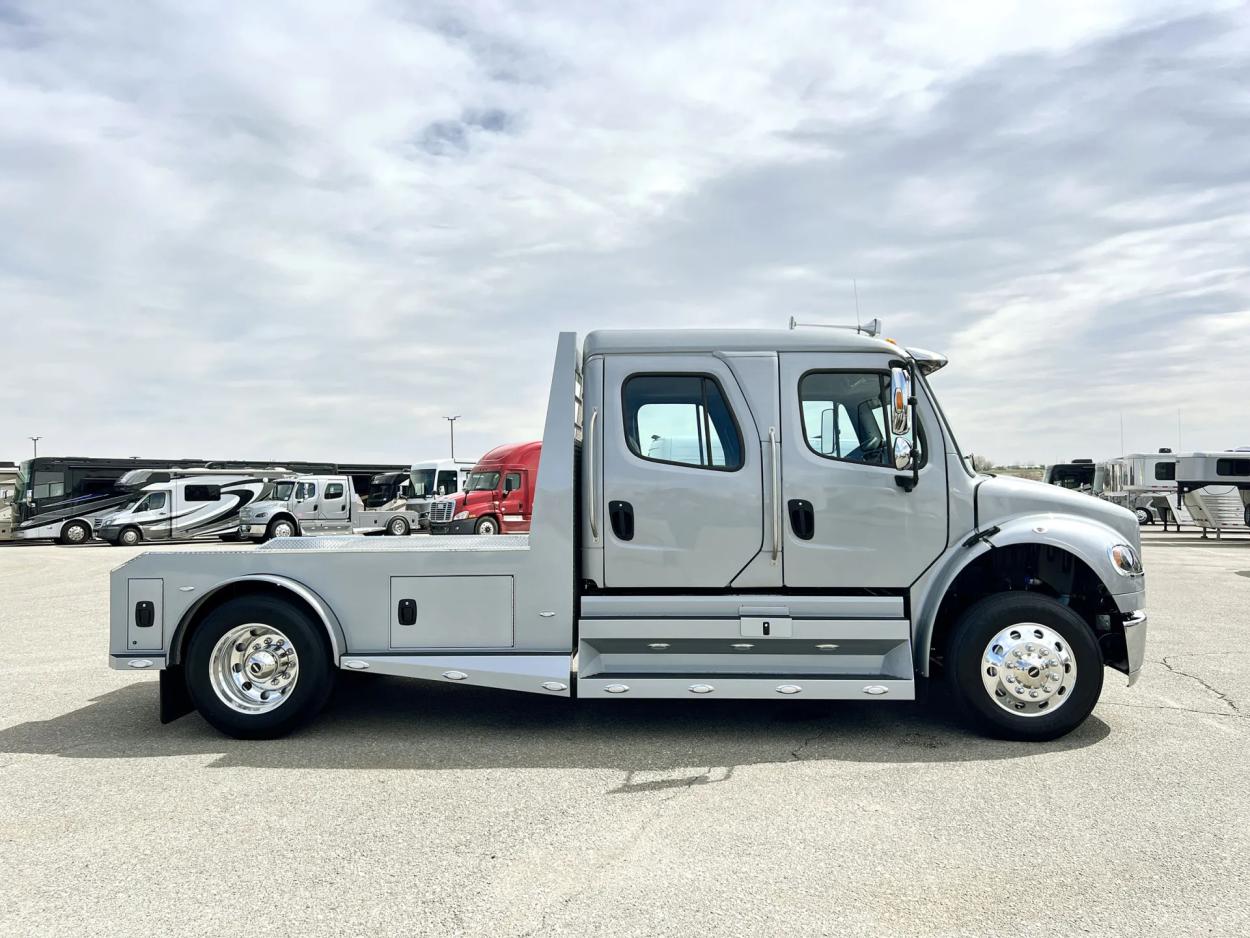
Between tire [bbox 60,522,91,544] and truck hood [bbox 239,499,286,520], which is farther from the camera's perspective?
tire [bbox 60,522,91,544]

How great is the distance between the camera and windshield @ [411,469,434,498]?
34.2 meters

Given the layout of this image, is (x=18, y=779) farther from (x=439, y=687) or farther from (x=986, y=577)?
(x=986, y=577)

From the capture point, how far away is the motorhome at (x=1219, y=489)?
27.5 metres

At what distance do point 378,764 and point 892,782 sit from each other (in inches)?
112

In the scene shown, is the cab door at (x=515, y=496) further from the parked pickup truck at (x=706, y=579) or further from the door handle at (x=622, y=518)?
the door handle at (x=622, y=518)

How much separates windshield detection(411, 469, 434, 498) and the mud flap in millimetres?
28575

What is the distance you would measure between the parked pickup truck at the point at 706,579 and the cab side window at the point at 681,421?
0.04 ft

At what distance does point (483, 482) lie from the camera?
80.5ft

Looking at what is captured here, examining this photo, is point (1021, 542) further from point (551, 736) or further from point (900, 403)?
point (551, 736)

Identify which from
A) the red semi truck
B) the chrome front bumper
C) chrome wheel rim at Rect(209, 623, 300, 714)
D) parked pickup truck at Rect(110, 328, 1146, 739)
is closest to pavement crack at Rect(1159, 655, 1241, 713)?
the chrome front bumper

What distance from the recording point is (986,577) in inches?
227

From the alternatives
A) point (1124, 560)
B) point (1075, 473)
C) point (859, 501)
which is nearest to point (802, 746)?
point (859, 501)

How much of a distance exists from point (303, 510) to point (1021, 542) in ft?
90.2

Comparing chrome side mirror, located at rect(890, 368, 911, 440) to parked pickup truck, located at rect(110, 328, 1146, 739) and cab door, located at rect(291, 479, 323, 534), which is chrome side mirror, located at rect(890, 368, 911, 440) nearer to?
parked pickup truck, located at rect(110, 328, 1146, 739)
